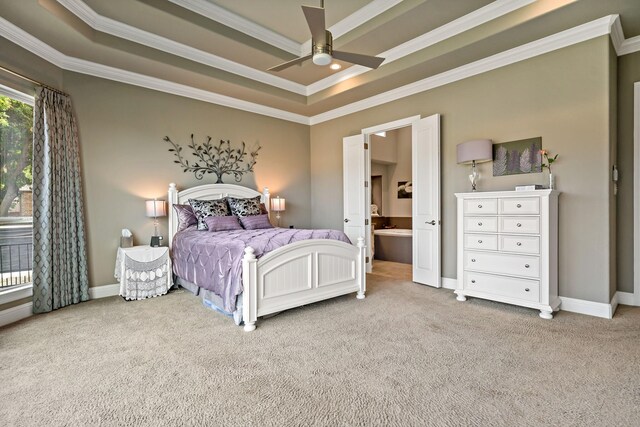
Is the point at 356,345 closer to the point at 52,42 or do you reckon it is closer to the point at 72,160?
the point at 72,160

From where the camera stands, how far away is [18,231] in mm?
3324

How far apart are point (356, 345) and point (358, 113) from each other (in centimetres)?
400

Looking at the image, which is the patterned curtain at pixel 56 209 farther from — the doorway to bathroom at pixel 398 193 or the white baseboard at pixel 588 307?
the white baseboard at pixel 588 307

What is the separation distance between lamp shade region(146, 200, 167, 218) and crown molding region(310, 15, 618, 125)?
11.1 ft

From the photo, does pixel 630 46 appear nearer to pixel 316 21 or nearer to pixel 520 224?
pixel 520 224

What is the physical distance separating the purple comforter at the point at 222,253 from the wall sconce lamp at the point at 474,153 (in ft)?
5.74

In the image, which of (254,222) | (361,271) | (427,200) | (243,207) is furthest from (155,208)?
(427,200)

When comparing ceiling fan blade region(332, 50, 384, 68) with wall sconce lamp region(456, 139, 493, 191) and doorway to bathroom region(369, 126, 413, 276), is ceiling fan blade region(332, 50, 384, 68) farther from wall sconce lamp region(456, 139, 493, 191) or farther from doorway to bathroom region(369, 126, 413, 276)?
doorway to bathroom region(369, 126, 413, 276)

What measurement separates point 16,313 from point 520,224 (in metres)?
5.18

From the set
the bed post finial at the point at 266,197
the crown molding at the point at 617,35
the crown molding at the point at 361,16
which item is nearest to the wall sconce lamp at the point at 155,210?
the bed post finial at the point at 266,197

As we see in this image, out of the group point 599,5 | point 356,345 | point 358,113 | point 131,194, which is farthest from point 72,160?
point 599,5

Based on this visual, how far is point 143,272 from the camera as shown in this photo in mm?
3914

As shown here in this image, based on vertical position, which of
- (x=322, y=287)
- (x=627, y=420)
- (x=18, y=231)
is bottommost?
(x=627, y=420)

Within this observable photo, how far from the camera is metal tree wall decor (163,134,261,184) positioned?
15.6ft
